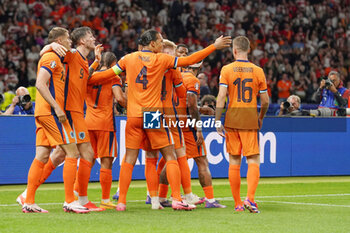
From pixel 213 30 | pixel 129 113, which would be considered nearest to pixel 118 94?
pixel 129 113

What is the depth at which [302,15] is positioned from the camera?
25.4m

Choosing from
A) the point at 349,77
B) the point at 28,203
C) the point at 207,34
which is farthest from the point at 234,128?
the point at 349,77

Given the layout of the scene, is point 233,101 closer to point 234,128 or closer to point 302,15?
point 234,128

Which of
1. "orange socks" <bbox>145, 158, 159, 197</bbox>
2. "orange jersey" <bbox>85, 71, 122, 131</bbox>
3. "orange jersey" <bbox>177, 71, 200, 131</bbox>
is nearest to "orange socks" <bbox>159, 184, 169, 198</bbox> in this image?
"orange socks" <bbox>145, 158, 159, 197</bbox>

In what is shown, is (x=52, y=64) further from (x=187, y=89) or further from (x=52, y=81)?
(x=187, y=89)

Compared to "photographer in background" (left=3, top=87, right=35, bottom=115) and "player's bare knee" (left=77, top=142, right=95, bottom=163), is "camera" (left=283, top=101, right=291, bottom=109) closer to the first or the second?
"photographer in background" (left=3, top=87, right=35, bottom=115)

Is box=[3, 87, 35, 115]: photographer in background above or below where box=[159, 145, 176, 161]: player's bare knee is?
above

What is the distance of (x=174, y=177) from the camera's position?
8.20m

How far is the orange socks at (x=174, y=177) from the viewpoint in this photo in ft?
26.9

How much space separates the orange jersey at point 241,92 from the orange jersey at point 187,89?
2.46 feet

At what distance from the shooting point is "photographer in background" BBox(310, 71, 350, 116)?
14.9m

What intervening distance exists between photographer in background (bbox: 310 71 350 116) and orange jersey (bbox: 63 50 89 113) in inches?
311

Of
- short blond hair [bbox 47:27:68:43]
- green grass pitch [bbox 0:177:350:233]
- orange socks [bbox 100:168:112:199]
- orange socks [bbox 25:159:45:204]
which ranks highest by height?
short blond hair [bbox 47:27:68:43]

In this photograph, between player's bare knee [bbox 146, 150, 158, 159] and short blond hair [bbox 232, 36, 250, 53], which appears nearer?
short blond hair [bbox 232, 36, 250, 53]
